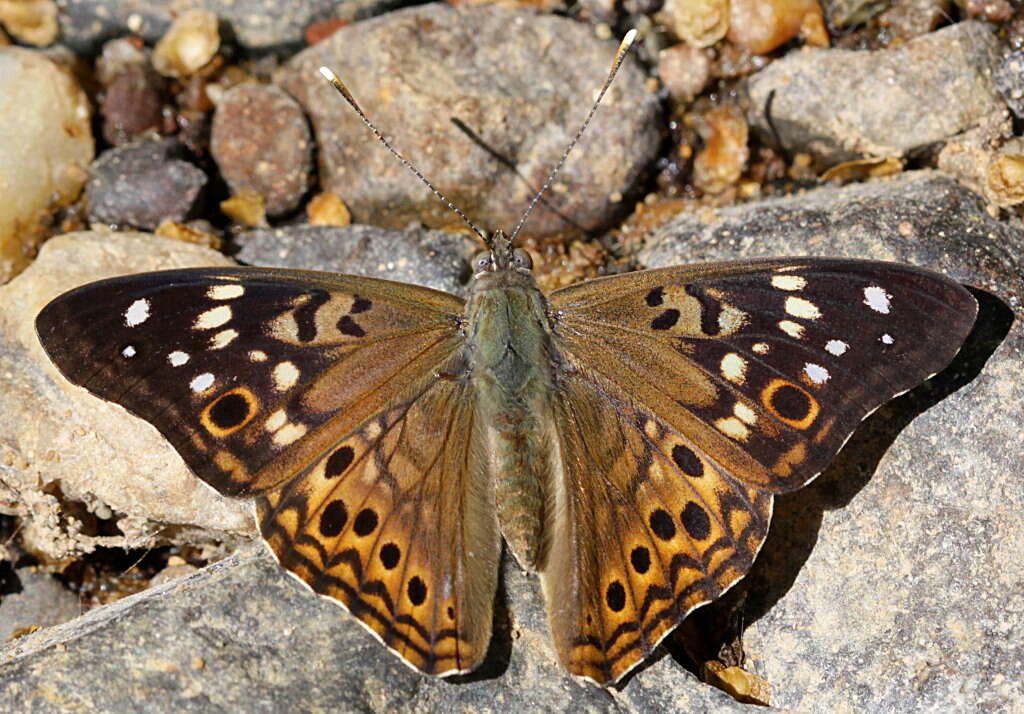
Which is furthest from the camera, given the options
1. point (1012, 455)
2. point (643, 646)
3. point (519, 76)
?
point (519, 76)

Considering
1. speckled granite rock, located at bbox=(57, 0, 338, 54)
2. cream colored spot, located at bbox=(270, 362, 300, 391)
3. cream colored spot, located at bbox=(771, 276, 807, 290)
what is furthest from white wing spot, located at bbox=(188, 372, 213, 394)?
speckled granite rock, located at bbox=(57, 0, 338, 54)

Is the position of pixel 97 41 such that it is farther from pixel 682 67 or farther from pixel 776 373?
pixel 776 373

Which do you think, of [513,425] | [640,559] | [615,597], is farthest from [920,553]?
[513,425]

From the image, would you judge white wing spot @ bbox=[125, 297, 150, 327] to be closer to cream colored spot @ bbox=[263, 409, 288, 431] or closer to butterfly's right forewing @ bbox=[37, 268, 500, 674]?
butterfly's right forewing @ bbox=[37, 268, 500, 674]

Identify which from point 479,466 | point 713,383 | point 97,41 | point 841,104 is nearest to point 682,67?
point 841,104

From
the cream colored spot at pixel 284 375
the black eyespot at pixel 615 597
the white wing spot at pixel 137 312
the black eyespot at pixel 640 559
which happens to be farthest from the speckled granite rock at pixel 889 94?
the white wing spot at pixel 137 312

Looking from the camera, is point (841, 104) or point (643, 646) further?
point (841, 104)

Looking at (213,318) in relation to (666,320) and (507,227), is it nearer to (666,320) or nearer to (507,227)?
(666,320)
